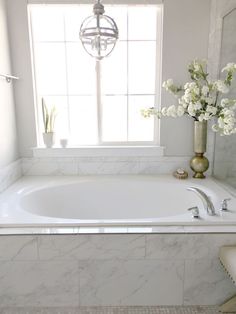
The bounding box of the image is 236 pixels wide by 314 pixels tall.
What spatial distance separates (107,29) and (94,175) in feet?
4.35

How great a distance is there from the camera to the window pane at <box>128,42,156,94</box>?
235 cm

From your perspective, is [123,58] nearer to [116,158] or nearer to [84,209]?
[116,158]

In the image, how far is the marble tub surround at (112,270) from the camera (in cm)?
136

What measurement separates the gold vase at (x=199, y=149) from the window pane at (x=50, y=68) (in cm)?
132

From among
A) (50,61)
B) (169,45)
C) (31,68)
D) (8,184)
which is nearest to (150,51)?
(169,45)

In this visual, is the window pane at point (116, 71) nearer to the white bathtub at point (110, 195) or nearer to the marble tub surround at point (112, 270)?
the white bathtub at point (110, 195)

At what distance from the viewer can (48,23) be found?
2.29m

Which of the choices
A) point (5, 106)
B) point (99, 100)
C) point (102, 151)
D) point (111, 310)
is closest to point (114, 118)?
point (99, 100)

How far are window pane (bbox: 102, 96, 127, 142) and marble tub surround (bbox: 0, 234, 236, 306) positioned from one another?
1.30 m

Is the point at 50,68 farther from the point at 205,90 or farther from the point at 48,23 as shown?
the point at 205,90

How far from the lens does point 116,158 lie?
7.77ft

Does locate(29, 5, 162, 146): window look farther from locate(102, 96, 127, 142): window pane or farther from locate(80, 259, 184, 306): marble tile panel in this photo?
locate(80, 259, 184, 306): marble tile panel

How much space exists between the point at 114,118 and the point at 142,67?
555 millimetres

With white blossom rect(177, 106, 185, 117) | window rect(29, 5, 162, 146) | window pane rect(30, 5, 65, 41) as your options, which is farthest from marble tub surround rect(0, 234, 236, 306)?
window pane rect(30, 5, 65, 41)
